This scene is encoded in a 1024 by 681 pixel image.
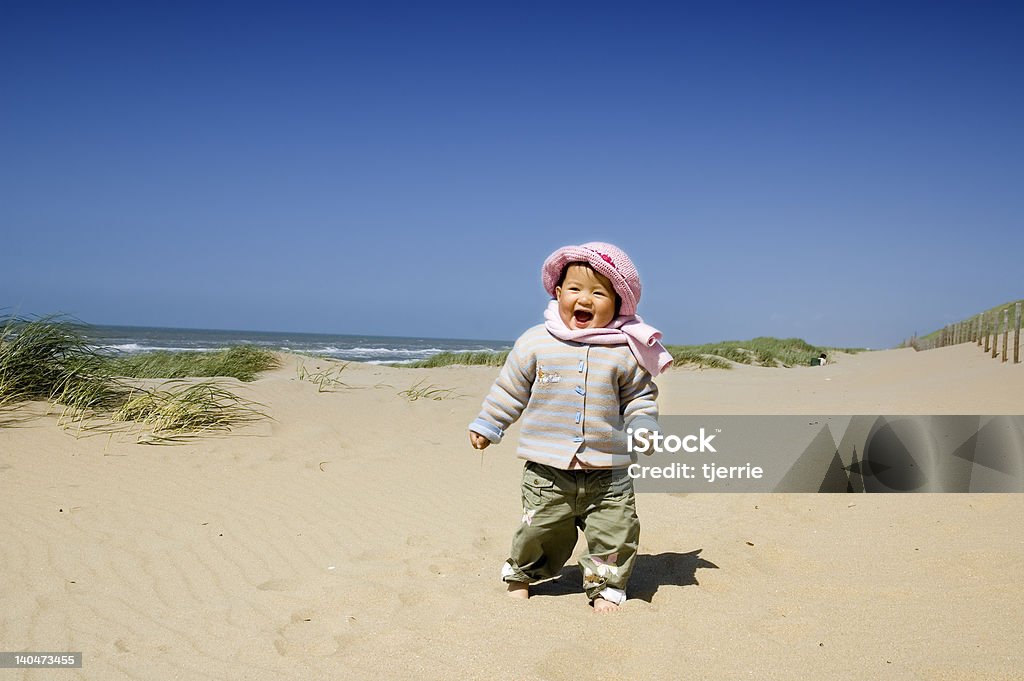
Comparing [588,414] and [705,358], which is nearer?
[588,414]

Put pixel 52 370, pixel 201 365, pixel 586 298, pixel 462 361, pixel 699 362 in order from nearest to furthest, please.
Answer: pixel 586 298, pixel 52 370, pixel 201 365, pixel 462 361, pixel 699 362

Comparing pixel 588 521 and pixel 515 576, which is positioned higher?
pixel 588 521

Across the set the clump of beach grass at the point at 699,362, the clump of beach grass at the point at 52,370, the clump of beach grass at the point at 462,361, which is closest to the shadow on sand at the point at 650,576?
the clump of beach grass at the point at 52,370

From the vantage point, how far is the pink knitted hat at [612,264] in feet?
10.2

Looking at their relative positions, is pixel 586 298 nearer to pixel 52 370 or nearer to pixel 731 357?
pixel 52 370

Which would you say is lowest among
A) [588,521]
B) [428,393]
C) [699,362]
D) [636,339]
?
[588,521]

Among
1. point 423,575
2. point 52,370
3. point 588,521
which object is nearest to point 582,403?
point 588,521

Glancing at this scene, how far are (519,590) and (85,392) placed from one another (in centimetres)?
476

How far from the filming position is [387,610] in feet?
10.2

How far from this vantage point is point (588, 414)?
3109 millimetres

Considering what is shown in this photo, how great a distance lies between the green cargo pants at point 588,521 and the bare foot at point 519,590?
0.02 m

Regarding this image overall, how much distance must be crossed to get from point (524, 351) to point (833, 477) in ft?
9.94

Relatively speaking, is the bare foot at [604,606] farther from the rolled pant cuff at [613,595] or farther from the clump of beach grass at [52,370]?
the clump of beach grass at [52,370]

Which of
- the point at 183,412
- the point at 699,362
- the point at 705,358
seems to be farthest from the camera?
the point at 705,358
